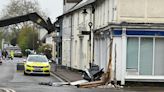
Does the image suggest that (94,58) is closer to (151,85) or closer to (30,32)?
(151,85)

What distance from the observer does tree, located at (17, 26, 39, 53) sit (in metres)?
Result: 106

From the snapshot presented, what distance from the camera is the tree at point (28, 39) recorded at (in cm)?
10569

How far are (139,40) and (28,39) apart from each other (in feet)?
255

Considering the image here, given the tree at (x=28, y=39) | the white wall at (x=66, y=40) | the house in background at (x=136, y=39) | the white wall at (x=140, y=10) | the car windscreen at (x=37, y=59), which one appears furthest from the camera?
the tree at (x=28, y=39)

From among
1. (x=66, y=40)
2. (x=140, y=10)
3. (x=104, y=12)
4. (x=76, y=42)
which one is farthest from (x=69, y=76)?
(x=66, y=40)

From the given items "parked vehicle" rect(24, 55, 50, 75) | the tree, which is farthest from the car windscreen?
the tree

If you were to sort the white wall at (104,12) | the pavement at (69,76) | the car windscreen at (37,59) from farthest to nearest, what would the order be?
the car windscreen at (37,59), the pavement at (69,76), the white wall at (104,12)

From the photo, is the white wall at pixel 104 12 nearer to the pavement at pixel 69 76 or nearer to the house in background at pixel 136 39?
the house in background at pixel 136 39

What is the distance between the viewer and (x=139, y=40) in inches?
1204

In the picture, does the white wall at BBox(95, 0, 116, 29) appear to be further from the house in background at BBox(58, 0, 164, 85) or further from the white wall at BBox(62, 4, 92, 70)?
the white wall at BBox(62, 4, 92, 70)

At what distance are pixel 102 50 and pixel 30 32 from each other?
72.8 meters

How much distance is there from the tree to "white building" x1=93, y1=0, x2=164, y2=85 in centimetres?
7501

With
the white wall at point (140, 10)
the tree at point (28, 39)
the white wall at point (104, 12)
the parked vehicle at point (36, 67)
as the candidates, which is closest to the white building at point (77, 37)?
the white wall at point (104, 12)

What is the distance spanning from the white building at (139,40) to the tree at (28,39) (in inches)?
2953
